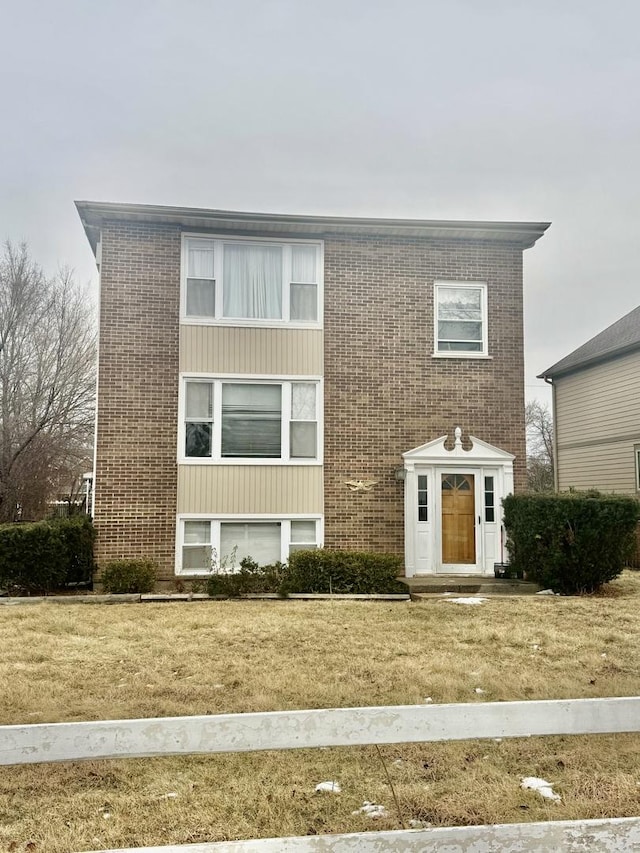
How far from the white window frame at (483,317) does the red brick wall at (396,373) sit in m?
0.10

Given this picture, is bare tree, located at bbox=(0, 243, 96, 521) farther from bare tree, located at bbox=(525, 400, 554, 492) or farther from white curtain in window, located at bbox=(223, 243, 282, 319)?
bare tree, located at bbox=(525, 400, 554, 492)

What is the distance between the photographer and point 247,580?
11.6m

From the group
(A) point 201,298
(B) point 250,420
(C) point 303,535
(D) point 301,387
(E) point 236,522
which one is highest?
(A) point 201,298

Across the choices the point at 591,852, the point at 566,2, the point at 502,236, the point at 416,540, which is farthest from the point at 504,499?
the point at 591,852

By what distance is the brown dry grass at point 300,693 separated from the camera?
12.2ft

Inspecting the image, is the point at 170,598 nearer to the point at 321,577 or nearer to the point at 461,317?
the point at 321,577

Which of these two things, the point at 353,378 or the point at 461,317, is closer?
the point at 353,378

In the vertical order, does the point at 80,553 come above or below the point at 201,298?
below

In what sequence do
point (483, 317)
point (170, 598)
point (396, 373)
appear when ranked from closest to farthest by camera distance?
1. point (170, 598)
2. point (396, 373)
3. point (483, 317)

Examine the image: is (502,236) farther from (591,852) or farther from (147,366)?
(591,852)

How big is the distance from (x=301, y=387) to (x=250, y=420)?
3.92ft

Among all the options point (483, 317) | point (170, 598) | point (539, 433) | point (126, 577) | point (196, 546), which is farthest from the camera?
point (539, 433)

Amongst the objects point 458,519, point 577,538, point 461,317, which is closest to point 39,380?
point 461,317

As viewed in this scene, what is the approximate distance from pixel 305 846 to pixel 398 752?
1.90m
